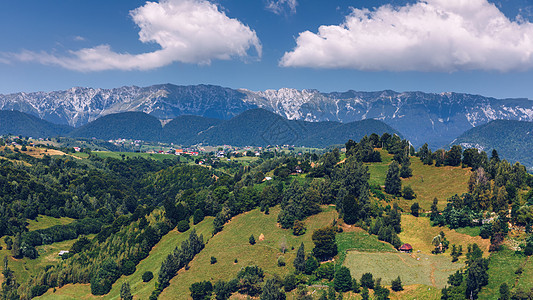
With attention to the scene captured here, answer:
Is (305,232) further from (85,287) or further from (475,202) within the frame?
(85,287)

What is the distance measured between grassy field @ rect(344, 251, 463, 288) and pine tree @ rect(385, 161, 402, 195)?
1624 inches

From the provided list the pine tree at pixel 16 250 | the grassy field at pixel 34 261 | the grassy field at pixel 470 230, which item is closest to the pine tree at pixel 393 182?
the grassy field at pixel 470 230

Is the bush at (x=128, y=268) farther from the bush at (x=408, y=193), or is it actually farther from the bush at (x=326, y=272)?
the bush at (x=408, y=193)

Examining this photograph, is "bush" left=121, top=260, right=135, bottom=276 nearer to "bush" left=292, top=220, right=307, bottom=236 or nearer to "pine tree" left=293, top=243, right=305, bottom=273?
"bush" left=292, top=220, right=307, bottom=236

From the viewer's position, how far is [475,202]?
4417 inches

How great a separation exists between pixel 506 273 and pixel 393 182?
59.8 m

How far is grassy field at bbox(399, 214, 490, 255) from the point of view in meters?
98.1

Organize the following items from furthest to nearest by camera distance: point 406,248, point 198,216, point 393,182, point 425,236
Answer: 1. point 198,216
2. point 393,182
3. point 425,236
4. point 406,248

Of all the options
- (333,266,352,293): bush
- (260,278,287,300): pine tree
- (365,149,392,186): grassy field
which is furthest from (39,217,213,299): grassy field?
(365,149,392,186): grassy field

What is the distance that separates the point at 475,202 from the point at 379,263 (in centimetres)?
4192

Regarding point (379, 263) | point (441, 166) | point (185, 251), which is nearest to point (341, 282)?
point (379, 263)

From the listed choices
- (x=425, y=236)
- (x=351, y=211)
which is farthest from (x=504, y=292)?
(x=351, y=211)

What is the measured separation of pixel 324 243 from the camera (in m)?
102

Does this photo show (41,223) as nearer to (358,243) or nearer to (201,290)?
(201,290)
